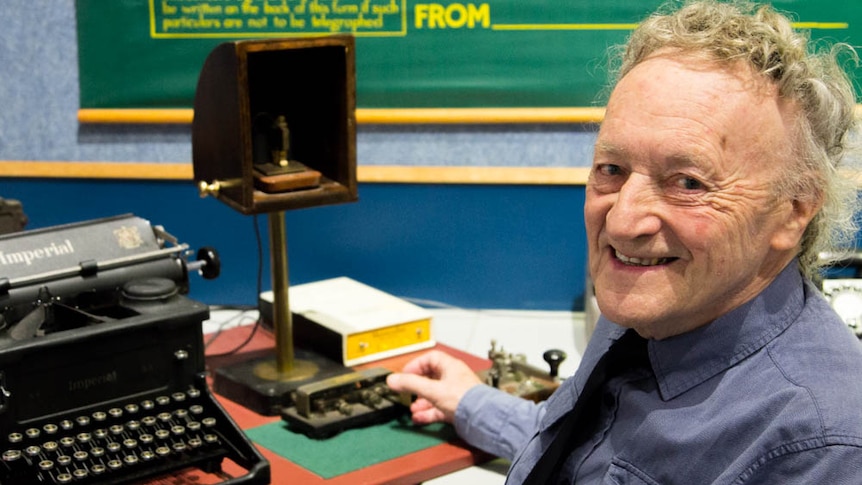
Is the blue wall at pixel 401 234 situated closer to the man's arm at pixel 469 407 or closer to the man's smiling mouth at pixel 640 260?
the man's arm at pixel 469 407

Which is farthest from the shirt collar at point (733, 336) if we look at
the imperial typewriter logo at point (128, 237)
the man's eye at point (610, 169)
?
the imperial typewriter logo at point (128, 237)

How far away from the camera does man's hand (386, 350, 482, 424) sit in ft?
6.13

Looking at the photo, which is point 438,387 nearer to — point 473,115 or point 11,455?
point 11,455

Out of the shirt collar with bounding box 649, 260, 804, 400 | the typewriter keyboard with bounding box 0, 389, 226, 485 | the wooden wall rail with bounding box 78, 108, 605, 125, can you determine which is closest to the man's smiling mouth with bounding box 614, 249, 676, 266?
the shirt collar with bounding box 649, 260, 804, 400

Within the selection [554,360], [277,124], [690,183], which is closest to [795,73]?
[690,183]

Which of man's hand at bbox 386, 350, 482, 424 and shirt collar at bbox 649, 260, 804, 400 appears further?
man's hand at bbox 386, 350, 482, 424

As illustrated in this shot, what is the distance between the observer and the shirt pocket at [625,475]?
52.5 inches

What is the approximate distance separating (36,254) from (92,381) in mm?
237

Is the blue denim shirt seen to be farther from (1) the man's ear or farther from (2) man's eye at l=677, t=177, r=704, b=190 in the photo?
(2) man's eye at l=677, t=177, r=704, b=190

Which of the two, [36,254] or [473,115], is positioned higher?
[473,115]

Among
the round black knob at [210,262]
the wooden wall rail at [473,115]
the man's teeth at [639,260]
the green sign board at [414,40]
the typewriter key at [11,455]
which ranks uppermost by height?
the green sign board at [414,40]

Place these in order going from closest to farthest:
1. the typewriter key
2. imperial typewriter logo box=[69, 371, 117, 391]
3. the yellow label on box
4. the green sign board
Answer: the typewriter key, imperial typewriter logo box=[69, 371, 117, 391], the yellow label on box, the green sign board

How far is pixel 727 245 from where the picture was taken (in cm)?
127

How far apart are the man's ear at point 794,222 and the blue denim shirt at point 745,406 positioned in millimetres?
50
